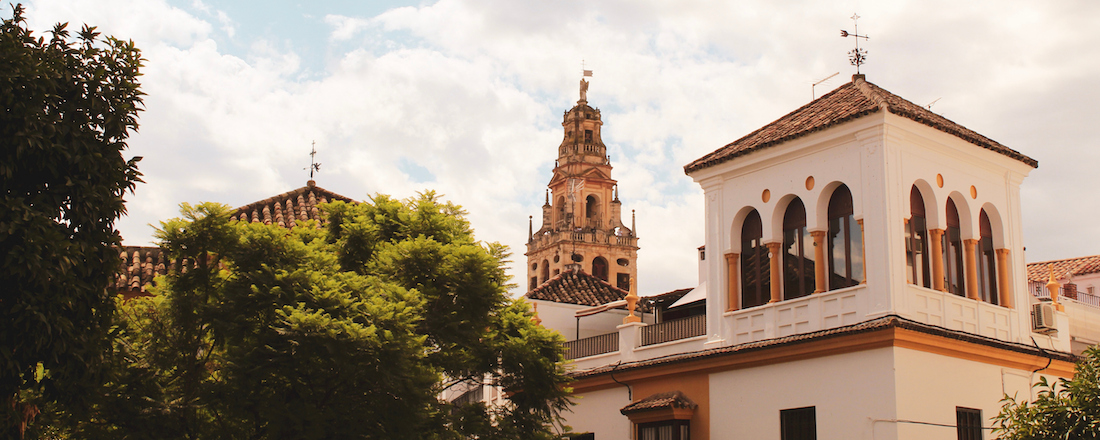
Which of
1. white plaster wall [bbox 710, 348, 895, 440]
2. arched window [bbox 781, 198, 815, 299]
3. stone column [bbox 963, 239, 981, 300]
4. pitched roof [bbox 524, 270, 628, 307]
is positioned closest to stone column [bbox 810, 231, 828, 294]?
arched window [bbox 781, 198, 815, 299]

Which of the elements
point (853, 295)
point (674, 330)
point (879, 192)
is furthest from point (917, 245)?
point (674, 330)

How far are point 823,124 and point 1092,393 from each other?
7.18m

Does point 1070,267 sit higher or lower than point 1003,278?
higher

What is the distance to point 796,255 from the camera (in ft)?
66.5

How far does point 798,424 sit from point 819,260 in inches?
122

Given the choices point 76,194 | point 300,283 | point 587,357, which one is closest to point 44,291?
point 76,194

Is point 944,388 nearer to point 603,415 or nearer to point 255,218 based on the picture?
point 603,415

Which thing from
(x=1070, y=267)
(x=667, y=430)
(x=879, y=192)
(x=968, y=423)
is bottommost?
(x=667, y=430)

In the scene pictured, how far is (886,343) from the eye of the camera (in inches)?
675

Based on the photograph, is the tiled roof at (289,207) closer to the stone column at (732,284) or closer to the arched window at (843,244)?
the stone column at (732,284)

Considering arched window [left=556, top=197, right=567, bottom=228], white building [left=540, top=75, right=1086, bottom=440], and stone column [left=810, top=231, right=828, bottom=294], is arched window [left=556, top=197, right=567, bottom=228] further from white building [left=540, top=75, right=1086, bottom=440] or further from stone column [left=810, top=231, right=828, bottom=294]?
stone column [left=810, top=231, right=828, bottom=294]

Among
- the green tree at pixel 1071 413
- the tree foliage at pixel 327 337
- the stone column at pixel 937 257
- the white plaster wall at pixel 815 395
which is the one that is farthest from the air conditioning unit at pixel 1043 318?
the tree foliage at pixel 327 337

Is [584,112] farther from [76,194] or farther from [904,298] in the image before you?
[76,194]

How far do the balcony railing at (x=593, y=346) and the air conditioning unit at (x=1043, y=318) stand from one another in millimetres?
8805
